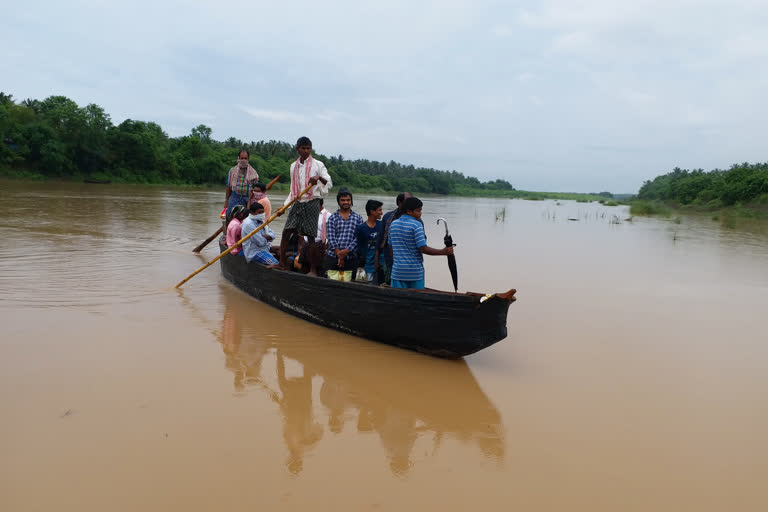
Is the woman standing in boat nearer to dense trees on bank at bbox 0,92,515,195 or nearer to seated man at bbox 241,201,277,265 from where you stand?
seated man at bbox 241,201,277,265

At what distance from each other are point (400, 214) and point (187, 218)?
514 inches

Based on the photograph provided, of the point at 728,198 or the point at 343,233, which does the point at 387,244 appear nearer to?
the point at 343,233

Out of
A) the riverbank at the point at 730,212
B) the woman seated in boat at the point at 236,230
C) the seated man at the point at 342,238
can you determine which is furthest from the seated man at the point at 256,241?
the riverbank at the point at 730,212

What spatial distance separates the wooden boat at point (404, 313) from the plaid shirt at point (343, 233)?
2.05 feet

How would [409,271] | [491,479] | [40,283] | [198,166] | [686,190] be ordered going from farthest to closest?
1. [198,166]
2. [686,190]
3. [40,283]
4. [409,271]
5. [491,479]

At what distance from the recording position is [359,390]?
3.70 m

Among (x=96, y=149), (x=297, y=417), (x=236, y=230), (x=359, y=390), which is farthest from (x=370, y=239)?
(x=96, y=149)

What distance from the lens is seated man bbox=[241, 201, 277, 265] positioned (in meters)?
6.11

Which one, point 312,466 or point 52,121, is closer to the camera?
point 312,466

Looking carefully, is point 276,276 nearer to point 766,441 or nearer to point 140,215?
point 766,441

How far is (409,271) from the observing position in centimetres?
441

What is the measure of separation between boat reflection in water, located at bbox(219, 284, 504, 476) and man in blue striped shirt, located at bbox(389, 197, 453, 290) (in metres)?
0.65

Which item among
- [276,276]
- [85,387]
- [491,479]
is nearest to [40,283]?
[276,276]

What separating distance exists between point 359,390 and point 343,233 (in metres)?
2.15
